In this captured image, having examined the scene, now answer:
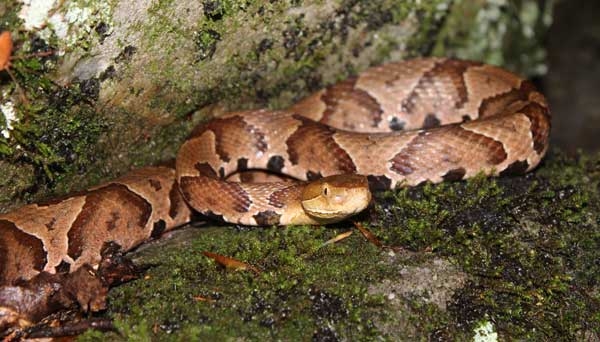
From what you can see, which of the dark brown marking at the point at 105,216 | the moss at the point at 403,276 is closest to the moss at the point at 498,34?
the moss at the point at 403,276

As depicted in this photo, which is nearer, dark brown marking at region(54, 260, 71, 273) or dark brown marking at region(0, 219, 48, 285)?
dark brown marking at region(0, 219, 48, 285)

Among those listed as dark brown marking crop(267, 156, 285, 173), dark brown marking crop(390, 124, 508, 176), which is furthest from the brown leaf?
dark brown marking crop(267, 156, 285, 173)

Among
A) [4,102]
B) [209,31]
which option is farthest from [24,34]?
[209,31]

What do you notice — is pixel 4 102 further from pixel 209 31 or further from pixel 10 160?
pixel 209 31

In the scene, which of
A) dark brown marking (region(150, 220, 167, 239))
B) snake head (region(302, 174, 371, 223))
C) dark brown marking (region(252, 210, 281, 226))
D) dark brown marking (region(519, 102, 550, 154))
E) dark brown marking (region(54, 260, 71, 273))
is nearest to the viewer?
snake head (region(302, 174, 371, 223))

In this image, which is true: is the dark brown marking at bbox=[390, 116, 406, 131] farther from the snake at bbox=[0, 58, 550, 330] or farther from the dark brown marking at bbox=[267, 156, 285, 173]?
the dark brown marking at bbox=[267, 156, 285, 173]

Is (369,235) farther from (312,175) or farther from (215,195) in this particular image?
(215,195)
